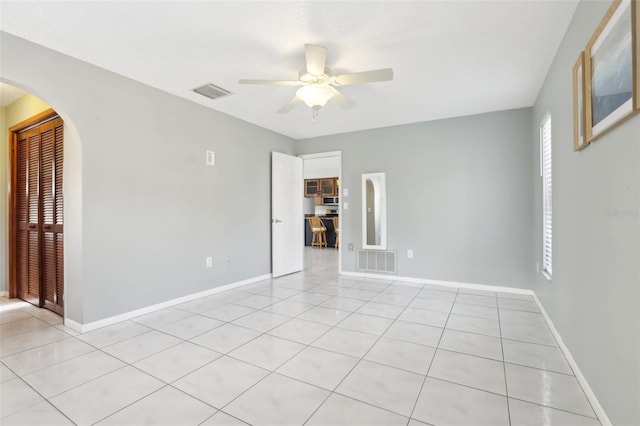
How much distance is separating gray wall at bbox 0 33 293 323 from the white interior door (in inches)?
25.0

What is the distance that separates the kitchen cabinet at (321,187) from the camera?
9.87 m

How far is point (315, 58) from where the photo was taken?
2.30 meters

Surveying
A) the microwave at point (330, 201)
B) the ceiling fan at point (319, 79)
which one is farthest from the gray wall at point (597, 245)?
the microwave at point (330, 201)

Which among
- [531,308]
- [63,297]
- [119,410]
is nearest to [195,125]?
[63,297]

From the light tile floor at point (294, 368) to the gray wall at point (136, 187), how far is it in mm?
430

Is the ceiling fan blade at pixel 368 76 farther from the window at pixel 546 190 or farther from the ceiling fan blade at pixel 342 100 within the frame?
the window at pixel 546 190

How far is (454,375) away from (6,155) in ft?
18.0

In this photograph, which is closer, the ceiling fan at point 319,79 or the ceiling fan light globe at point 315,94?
the ceiling fan at point 319,79

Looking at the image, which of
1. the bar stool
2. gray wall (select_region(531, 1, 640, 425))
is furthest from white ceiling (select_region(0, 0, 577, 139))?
the bar stool

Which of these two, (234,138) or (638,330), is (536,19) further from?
(234,138)

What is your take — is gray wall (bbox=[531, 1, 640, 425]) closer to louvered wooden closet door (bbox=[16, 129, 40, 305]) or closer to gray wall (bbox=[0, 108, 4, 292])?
louvered wooden closet door (bbox=[16, 129, 40, 305])

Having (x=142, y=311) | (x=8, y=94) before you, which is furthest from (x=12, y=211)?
(x=142, y=311)

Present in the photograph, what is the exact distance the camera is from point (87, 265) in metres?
2.70

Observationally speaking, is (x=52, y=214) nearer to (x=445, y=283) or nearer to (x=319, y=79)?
(x=319, y=79)
